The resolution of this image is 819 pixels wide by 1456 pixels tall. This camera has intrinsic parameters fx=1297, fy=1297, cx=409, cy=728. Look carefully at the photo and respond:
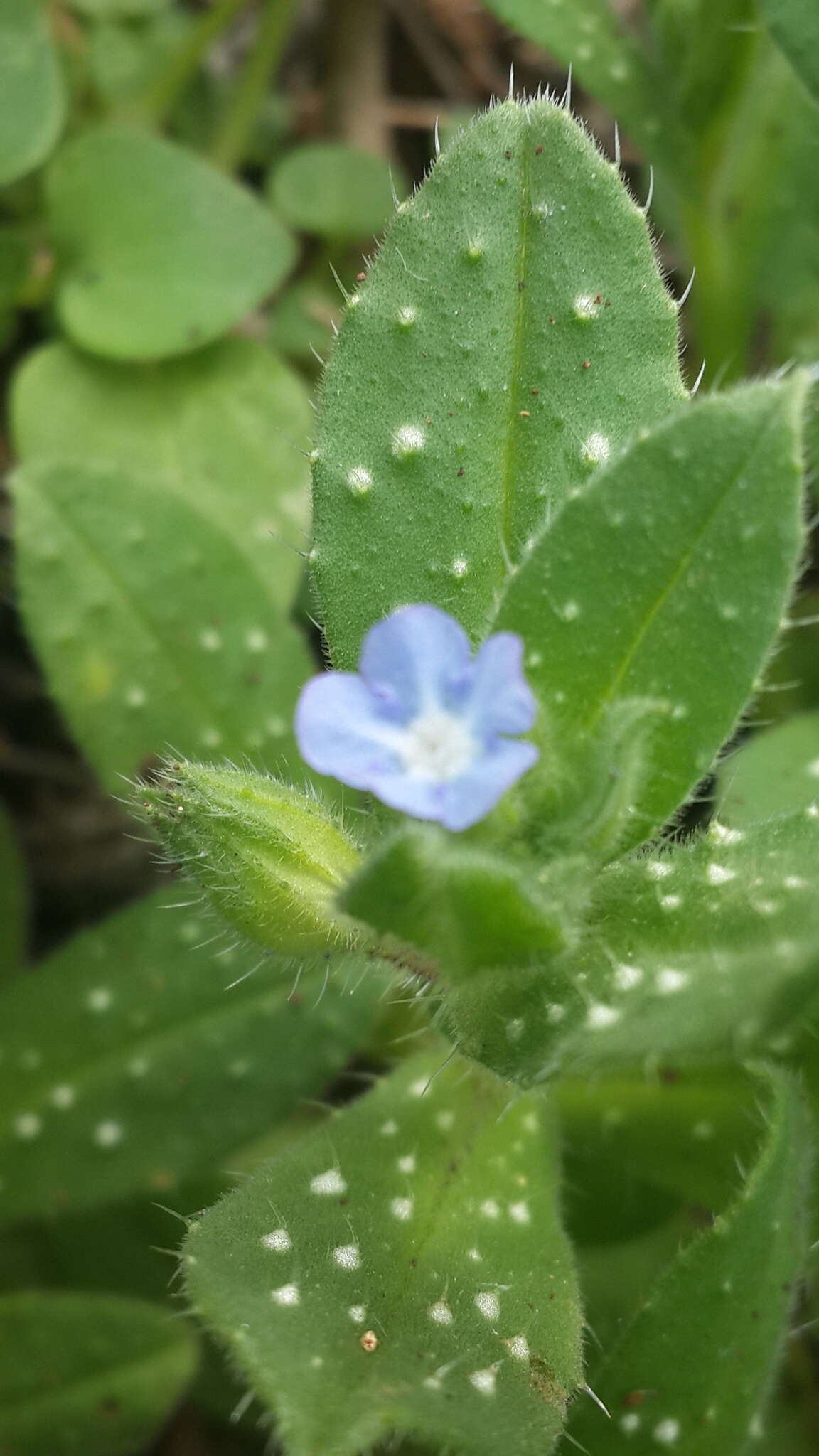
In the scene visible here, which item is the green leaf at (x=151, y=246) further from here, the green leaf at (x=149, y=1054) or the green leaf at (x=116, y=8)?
the green leaf at (x=149, y=1054)

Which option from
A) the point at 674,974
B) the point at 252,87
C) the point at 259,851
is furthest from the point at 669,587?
Answer: the point at 252,87

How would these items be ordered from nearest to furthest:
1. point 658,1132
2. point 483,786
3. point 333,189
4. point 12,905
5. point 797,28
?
1. point 483,786
2. point 797,28
3. point 658,1132
4. point 12,905
5. point 333,189

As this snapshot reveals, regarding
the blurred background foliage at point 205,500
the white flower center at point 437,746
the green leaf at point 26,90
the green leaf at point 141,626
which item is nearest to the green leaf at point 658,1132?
the blurred background foliage at point 205,500

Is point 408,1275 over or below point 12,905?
over

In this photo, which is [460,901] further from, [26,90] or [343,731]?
[26,90]

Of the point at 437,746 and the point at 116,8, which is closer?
the point at 437,746

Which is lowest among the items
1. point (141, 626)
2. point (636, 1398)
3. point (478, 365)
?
point (636, 1398)

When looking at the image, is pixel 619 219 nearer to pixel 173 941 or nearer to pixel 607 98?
pixel 607 98
